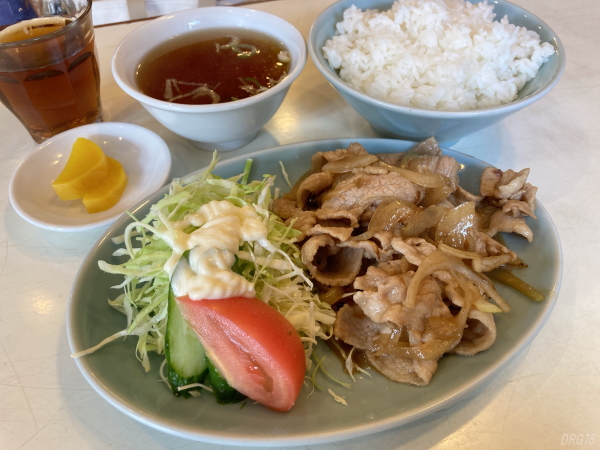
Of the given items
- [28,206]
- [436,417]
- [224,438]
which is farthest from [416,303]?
[28,206]


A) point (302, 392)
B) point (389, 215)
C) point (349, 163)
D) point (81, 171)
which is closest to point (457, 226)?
point (389, 215)

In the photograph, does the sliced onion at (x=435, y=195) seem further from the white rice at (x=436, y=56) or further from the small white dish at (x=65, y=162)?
the small white dish at (x=65, y=162)

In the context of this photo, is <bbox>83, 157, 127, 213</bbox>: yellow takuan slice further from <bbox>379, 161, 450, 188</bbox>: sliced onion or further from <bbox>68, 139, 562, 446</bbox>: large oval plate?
<bbox>379, 161, 450, 188</bbox>: sliced onion

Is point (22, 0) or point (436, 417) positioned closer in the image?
point (436, 417)

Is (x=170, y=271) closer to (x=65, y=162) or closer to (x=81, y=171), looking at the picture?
(x=81, y=171)

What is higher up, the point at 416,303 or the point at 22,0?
the point at 22,0

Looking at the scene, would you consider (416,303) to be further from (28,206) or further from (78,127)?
(78,127)

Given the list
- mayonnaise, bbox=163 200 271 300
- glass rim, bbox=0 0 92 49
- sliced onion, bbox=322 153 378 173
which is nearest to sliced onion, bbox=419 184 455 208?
sliced onion, bbox=322 153 378 173
